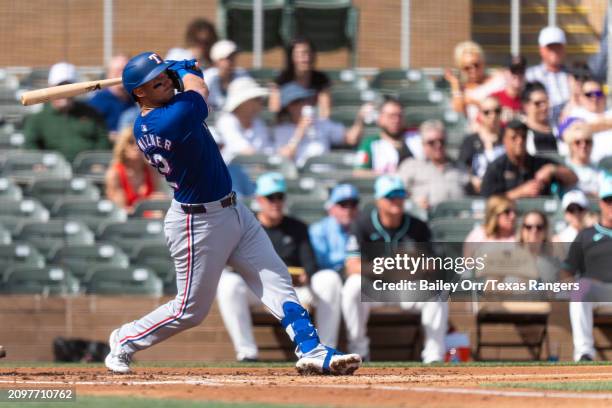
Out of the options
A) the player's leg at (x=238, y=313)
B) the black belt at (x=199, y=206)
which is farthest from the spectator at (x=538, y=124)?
the black belt at (x=199, y=206)

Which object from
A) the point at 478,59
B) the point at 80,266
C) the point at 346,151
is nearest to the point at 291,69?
the point at 346,151

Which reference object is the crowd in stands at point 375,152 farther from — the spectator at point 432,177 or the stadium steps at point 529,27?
the stadium steps at point 529,27

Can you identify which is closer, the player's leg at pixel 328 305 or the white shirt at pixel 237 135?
the player's leg at pixel 328 305

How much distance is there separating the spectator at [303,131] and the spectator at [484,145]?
120 centimetres

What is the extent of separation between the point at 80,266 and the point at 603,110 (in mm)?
4799

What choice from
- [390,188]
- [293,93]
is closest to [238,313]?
[390,188]

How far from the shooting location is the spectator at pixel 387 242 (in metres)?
9.98

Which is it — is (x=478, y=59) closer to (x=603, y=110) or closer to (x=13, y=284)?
(x=603, y=110)

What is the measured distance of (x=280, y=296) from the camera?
24.4 ft

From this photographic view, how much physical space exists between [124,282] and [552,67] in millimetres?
4562

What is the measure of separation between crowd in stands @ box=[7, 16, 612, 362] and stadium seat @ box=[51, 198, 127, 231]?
137 mm

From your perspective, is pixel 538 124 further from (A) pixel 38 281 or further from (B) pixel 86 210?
(A) pixel 38 281

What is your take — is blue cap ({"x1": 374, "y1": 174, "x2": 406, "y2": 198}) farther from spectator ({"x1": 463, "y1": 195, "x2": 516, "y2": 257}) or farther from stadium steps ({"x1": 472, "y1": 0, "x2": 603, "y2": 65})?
stadium steps ({"x1": 472, "y1": 0, "x2": 603, "y2": 65})

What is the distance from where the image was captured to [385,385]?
22.8 ft
